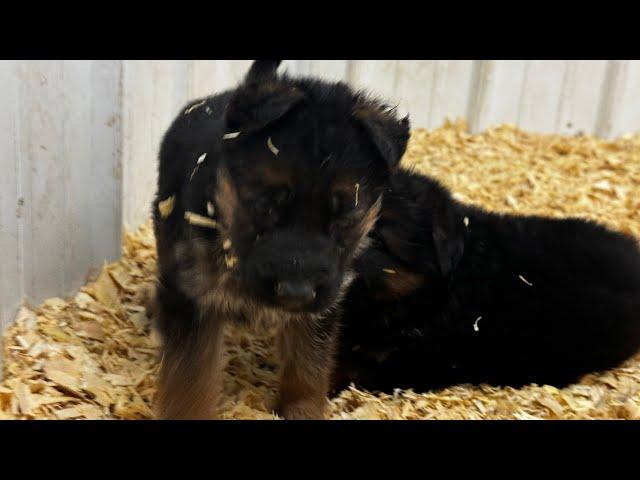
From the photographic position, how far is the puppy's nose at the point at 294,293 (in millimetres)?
2902

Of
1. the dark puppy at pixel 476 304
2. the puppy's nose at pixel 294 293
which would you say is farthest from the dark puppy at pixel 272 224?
the dark puppy at pixel 476 304

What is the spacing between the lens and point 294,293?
2908mm

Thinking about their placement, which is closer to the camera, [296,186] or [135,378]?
[296,186]

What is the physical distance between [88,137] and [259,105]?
165 centimetres

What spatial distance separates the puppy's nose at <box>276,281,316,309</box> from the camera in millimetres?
2902

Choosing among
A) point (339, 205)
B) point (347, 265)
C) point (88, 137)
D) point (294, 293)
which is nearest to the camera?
point (294, 293)

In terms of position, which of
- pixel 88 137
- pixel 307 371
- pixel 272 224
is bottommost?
pixel 307 371

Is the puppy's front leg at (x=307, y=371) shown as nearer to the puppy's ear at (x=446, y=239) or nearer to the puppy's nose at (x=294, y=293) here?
the puppy's nose at (x=294, y=293)

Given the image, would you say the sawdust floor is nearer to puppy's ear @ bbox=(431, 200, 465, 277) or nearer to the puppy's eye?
puppy's ear @ bbox=(431, 200, 465, 277)

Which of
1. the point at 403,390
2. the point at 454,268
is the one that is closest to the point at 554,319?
the point at 454,268

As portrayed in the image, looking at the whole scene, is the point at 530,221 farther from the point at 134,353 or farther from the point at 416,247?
the point at 134,353

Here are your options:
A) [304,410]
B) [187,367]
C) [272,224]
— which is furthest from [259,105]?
[304,410]

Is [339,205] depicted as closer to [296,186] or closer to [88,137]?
[296,186]

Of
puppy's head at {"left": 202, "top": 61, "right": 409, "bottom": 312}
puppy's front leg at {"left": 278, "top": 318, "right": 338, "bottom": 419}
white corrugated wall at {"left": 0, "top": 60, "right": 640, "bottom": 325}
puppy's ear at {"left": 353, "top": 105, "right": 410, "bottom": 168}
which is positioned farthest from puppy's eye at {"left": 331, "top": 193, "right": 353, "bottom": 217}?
white corrugated wall at {"left": 0, "top": 60, "right": 640, "bottom": 325}
